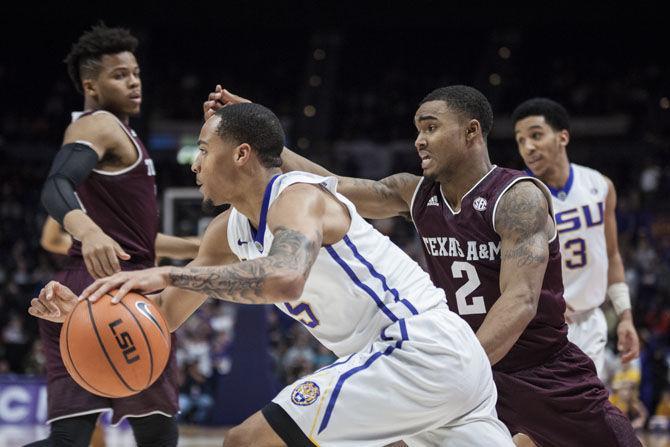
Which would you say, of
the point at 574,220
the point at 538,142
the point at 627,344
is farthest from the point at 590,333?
the point at 538,142

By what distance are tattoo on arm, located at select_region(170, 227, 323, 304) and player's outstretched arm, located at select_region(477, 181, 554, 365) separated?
1.00m

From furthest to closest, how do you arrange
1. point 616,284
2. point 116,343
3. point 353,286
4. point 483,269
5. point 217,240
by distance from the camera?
point 616,284
point 483,269
point 217,240
point 353,286
point 116,343

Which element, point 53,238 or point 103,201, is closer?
point 103,201

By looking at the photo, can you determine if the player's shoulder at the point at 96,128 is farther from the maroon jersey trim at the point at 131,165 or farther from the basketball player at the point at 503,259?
the basketball player at the point at 503,259

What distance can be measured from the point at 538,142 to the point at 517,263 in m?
1.75

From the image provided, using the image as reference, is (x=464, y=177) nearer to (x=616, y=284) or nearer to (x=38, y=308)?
(x=38, y=308)

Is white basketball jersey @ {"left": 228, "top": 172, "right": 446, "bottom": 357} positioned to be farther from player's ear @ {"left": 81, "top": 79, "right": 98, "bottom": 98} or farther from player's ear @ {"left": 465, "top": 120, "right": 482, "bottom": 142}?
player's ear @ {"left": 81, "top": 79, "right": 98, "bottom": 98}

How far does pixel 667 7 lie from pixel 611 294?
52.1 ft

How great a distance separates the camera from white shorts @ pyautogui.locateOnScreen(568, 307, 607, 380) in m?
5.21

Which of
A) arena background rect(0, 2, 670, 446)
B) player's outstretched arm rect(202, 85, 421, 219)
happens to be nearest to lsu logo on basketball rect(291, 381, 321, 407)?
player's outstretched arm rect(202, 85, 421, 219)

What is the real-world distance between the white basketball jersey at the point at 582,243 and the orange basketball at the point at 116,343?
2.83m

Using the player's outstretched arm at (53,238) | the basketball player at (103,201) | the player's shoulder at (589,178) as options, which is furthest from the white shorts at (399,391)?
the player's outstretched arm at (53,238)

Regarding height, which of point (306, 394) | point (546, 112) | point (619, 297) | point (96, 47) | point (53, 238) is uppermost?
point (96, 47)

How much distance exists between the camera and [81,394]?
13.0 ft
